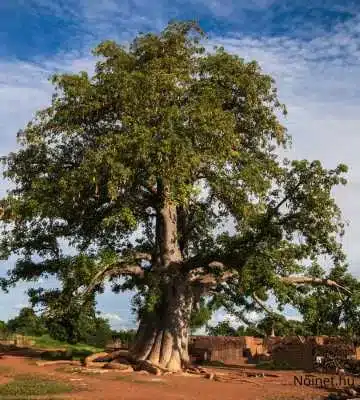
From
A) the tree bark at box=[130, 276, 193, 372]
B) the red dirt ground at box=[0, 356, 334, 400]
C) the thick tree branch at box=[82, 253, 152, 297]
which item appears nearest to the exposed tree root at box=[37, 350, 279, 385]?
the tree bark at box=[130, 276, 193, 372]

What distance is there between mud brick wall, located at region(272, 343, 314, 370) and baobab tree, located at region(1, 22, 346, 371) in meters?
9.28

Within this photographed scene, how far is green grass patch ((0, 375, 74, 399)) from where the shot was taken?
1420 centimetres

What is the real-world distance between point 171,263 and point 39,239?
215 inches

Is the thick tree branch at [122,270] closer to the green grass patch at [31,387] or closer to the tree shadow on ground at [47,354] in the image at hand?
the green grass patch at [31,387]

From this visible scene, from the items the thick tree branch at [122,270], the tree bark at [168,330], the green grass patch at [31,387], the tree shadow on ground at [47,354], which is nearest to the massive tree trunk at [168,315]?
the tree bark at [168,330]

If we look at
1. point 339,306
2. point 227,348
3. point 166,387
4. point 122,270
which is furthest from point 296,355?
point 166,387

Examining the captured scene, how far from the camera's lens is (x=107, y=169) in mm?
19656

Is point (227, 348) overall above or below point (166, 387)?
above

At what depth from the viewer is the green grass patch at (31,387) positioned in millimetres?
14195

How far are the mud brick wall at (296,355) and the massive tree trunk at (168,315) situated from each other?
10785 millimetres

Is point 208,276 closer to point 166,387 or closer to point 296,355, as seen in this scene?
point 166,387

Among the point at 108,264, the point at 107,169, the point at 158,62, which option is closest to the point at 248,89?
the point at 158,62

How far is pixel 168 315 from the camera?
22.5 meters

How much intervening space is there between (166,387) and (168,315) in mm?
5595
